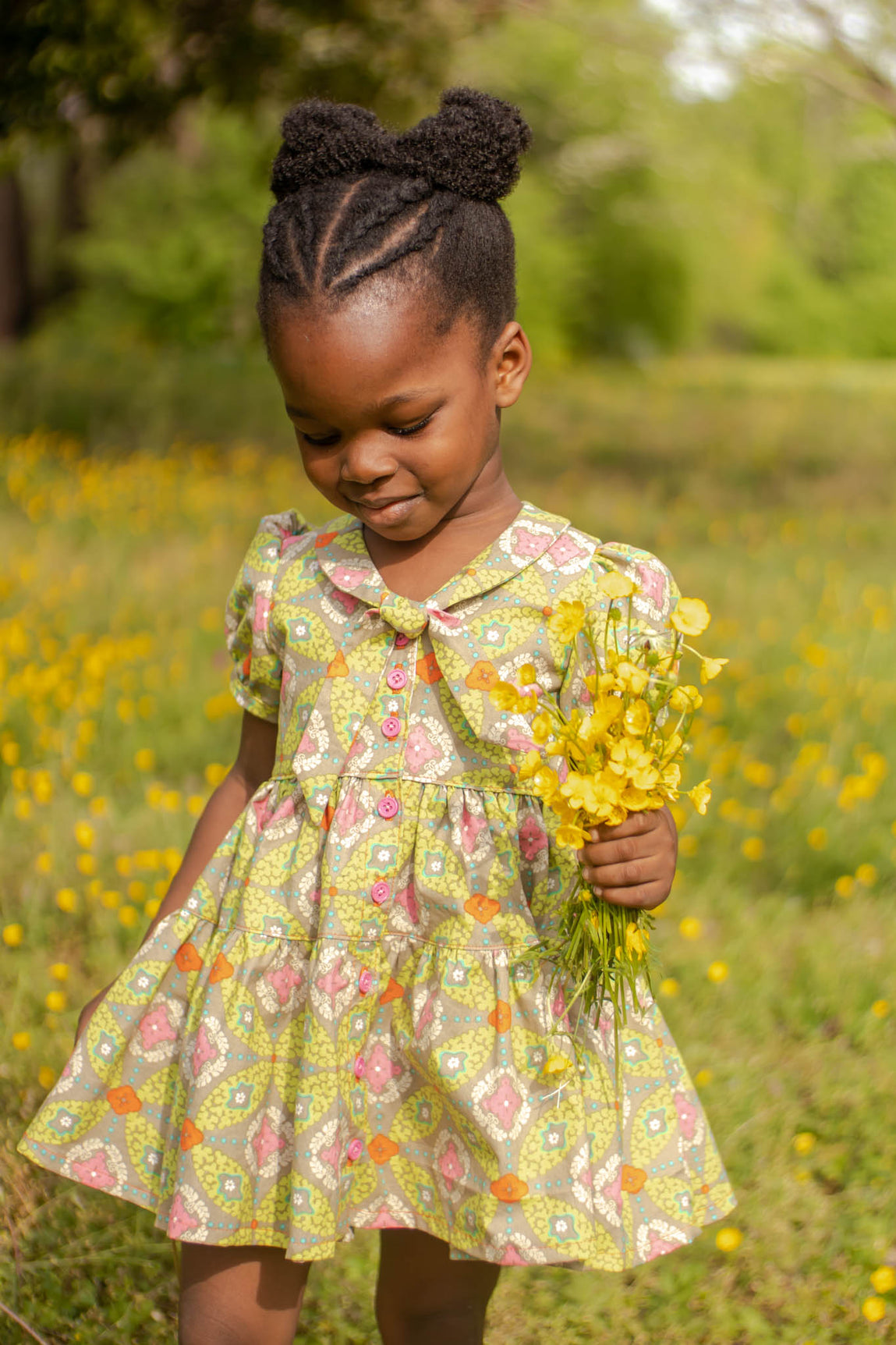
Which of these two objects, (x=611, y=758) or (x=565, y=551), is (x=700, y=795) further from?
(x=565, y=551)

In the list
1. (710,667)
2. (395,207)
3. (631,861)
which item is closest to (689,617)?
(710,667)

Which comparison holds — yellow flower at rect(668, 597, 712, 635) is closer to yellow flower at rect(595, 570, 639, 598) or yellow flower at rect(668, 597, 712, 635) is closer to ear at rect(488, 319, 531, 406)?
yellow flower at rect(595, 570, 639, 598)

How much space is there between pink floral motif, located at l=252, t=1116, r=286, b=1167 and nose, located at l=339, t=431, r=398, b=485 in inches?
35.5

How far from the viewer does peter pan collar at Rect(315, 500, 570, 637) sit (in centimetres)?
171

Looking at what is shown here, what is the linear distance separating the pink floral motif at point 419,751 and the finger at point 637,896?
1.07ft

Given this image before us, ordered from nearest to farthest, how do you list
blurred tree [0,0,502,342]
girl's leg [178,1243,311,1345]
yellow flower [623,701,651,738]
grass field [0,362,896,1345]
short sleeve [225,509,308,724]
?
yellow flower [623,701,651,738]
girl's leg [178,1243,311,1345]
short sleeve [225,509,308,724]
grass field [0,362,896,1345]
blurred tree [0,0,502,342]

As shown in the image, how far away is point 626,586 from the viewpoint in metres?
1.47

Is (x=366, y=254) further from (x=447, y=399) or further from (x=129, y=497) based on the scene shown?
(x=129, y=497)

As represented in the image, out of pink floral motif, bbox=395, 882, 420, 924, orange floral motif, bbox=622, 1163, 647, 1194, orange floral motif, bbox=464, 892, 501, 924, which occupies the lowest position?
orange floral motif, bbox=622, 1163, 647, 1194

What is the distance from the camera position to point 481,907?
66.6 inches

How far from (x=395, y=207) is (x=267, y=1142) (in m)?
1.28

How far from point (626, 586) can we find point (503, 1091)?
2.29 feet

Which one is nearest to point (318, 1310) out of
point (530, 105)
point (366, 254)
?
point (366, 254)

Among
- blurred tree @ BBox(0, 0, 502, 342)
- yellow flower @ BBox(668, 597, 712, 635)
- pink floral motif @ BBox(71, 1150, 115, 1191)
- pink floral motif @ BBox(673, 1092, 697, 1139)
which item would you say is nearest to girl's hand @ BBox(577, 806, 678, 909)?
yellow flower @ BBox(668, 597, 712, 635)
